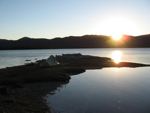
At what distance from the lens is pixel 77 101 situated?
31.5 meters

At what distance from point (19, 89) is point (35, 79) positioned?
849 cm

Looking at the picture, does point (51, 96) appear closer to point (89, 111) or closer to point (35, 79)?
point (89, 111)

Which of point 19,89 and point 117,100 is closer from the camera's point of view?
point 117,100

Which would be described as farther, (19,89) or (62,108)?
(19,89)

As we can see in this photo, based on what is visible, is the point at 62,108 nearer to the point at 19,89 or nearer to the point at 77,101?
the point at 77,101

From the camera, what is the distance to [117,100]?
31484mm

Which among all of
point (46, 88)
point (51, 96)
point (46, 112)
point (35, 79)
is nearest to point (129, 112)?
point (46, 112)

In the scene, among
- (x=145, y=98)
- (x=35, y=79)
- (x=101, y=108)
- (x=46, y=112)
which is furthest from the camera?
(x=35, y=79)

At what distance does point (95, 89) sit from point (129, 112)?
13.9 m

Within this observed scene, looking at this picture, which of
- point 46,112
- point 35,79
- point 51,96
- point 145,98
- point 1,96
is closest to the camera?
point 46,112

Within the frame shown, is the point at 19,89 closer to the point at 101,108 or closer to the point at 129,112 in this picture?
the point at 101,108

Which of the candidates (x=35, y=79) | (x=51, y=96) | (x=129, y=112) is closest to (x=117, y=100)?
(x=129, y=112)

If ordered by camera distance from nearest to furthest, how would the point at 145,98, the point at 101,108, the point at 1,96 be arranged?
the point at 101,108
the point at 1,96
the point at 145,98

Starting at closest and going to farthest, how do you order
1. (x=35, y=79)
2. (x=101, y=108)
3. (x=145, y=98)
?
(x=101, y=108)
(x=145, y=98)
(x=35, y=79)
